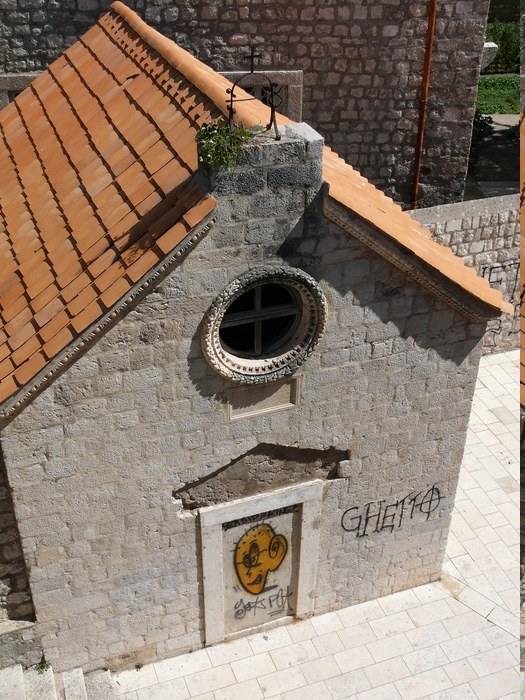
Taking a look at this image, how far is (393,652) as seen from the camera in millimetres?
7879

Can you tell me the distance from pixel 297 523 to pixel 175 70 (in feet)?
13.9

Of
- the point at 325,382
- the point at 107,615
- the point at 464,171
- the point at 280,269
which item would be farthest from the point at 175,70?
the point at 464,171

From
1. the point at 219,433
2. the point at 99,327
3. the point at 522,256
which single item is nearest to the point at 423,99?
the point at 522,256

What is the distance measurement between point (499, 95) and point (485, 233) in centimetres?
1265

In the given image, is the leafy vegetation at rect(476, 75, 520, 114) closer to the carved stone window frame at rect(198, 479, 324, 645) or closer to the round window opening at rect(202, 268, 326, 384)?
the carved stone window frame at rect(198, 479, 324, 645)

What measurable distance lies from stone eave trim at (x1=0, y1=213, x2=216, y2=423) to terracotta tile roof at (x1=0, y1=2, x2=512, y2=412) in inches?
1.4

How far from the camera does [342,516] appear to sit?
25.0ft

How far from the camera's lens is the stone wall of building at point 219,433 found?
18.7 feet

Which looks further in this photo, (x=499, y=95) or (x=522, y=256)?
(x=499, y=95)

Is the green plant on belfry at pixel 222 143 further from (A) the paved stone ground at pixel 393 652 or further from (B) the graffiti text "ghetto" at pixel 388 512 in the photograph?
(A) the paved stone ground at pixel 393 652

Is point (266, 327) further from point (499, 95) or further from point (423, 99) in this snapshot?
point (499, 95)

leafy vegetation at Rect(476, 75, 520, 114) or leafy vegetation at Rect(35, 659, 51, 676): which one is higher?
leafy vegetation at Rect(476, 75, 520, 114)

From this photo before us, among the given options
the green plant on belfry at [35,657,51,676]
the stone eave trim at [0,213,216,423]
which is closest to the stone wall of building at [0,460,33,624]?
the green plant on belfry at [35,657,51,676]

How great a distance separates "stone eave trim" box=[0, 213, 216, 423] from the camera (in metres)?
5.43
